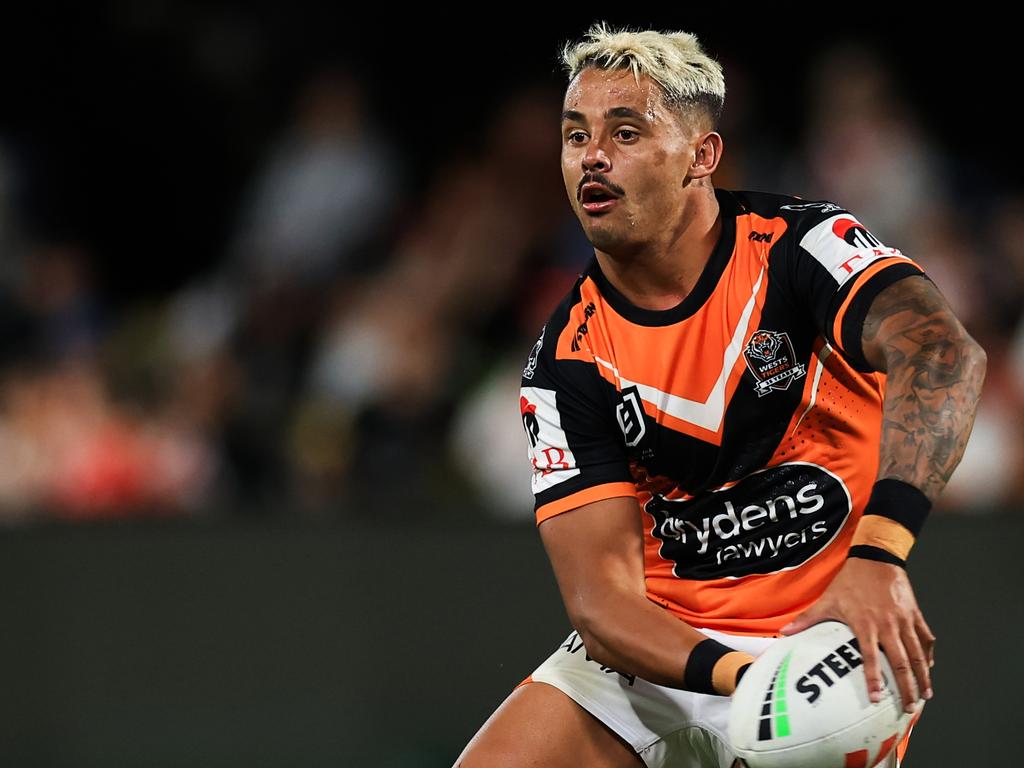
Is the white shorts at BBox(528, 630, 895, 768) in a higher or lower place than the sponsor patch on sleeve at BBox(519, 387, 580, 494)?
lower

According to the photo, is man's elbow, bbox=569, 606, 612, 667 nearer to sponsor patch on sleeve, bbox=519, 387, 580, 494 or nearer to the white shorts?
the white shorts

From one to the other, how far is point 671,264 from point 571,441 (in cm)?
56

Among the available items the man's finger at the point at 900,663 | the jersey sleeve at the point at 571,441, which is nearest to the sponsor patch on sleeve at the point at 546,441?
the jersey sleeve at the point at 571,441

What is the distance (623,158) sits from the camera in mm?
4039

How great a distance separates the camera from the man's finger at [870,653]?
3.16m

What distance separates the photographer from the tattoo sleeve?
3371 mm

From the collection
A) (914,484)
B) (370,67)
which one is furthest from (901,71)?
(914,484)

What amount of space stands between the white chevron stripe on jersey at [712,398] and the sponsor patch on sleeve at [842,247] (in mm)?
191

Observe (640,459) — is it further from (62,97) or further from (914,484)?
(62,97)

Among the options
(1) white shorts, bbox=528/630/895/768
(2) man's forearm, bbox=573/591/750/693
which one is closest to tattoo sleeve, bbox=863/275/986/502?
(2) man's forearm, bbox=573/591/750/693

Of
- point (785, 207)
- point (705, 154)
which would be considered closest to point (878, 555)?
point (785, 207)

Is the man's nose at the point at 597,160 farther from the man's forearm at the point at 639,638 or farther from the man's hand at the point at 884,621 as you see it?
the man's hand at the point at 884,621

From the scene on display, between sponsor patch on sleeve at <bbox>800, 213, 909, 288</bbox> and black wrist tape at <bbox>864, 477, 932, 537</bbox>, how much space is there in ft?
2.18

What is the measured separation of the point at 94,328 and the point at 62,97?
8.24 ft
